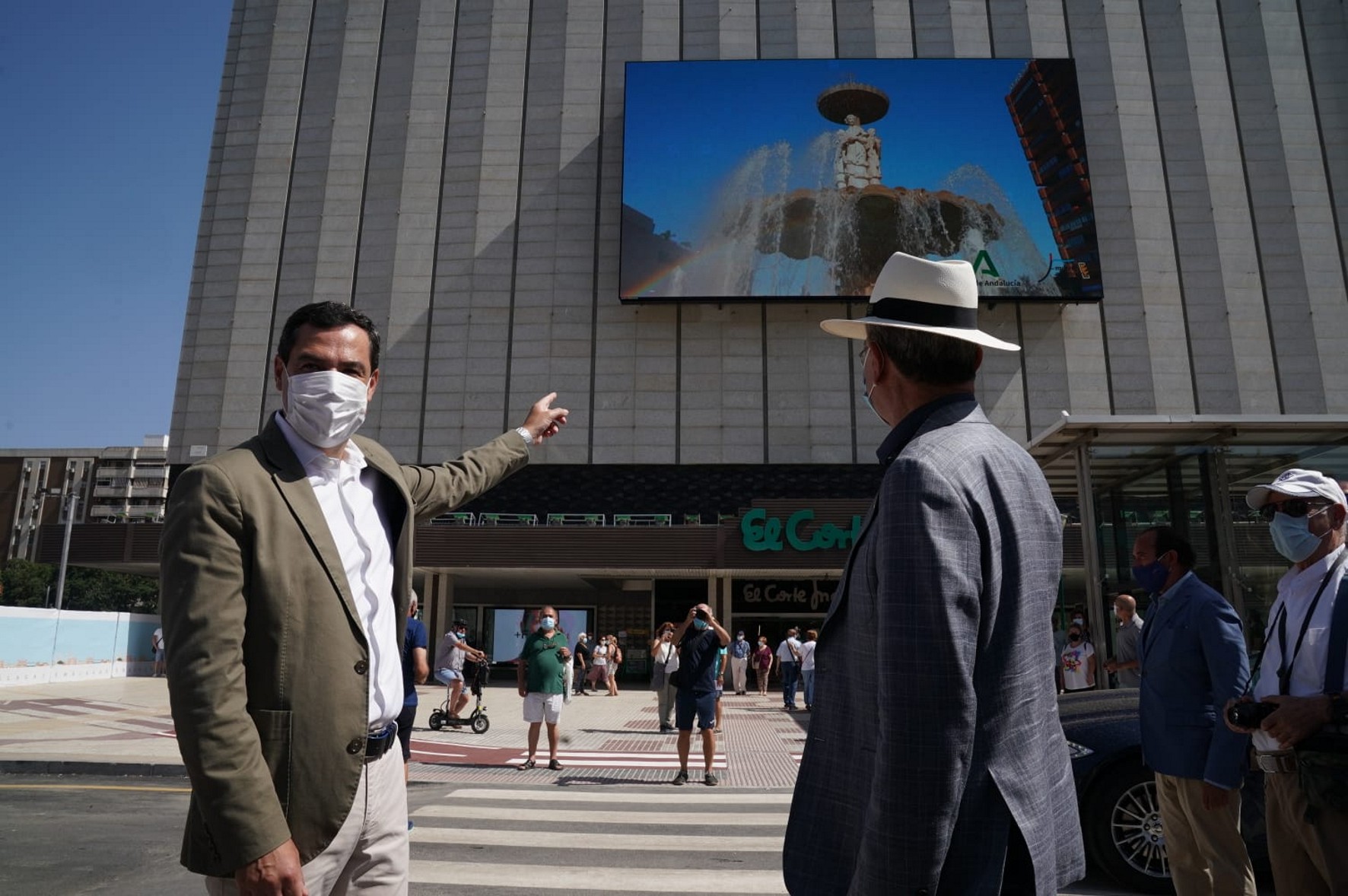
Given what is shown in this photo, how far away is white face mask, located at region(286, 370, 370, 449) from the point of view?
2.53m

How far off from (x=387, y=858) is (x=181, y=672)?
813mm

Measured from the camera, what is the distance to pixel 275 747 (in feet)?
6.98

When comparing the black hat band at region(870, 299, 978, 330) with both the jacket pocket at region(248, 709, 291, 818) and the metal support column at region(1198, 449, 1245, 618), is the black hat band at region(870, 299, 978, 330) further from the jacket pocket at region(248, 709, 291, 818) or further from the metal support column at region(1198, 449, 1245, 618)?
the metal support column at region(1198, 449, 1245, 618)

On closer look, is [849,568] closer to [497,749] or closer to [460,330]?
[497,749]

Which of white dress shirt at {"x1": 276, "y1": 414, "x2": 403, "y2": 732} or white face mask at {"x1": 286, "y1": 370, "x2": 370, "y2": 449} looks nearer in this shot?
white dress shirt at {"x1": 276, "y1": 414, "x2": 403, "y2": 732}

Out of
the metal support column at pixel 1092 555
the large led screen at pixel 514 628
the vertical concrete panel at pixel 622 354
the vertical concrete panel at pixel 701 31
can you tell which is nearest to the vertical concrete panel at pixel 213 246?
the large led screen at pixel 514 628

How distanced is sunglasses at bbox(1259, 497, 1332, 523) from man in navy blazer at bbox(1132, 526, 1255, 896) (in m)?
0.63

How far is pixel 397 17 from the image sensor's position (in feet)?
125

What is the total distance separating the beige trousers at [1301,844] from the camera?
329 centimetres

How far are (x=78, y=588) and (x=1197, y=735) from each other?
10886 cm

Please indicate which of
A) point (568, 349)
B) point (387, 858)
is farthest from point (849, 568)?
point (568, 349)

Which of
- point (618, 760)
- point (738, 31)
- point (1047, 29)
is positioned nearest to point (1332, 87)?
point (1047, 29)

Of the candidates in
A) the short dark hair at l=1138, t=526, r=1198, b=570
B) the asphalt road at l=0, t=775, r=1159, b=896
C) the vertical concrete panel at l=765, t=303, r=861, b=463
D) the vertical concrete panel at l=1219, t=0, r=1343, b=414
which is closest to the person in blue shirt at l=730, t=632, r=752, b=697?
the vertical concrete panel at l=765, t=303, r=861, b=463

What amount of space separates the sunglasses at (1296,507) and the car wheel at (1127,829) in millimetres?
2458
